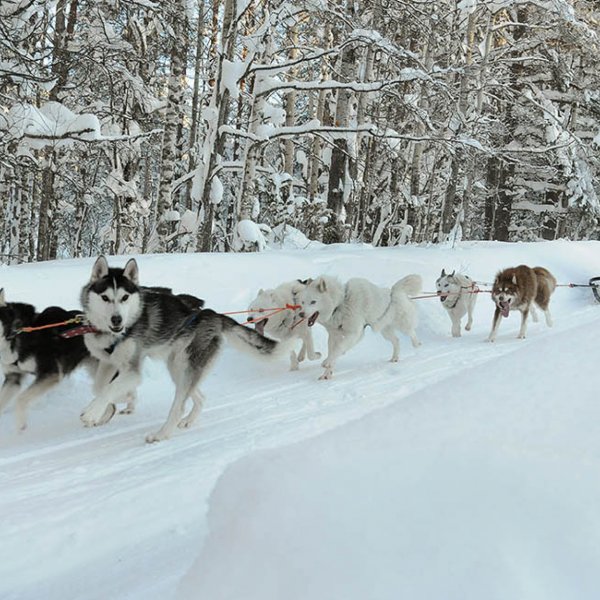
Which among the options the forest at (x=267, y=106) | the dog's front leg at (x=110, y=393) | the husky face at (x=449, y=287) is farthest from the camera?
the husky face at (x=449, y=287)

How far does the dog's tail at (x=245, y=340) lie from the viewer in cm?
432

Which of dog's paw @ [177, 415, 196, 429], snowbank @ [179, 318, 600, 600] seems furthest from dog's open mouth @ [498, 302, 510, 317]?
dog's paw @ [177, 415, 196, 429]

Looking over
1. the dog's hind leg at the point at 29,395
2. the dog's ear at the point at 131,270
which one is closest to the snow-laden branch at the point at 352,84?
the dog's ear at the point at 131,270

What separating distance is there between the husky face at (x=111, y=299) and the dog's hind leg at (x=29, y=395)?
0.62 meters

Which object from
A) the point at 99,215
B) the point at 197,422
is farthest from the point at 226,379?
the point at 99,215

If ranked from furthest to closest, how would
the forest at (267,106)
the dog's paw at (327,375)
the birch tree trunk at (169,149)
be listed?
the birch tree trunk at (169,149) < the forest at (267,106) < the dog's paw at (327,375)

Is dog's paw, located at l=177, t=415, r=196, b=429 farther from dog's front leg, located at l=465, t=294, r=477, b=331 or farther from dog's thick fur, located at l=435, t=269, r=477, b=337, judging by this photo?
dog's front leg, located at l=465, t=294, r=477, b=331

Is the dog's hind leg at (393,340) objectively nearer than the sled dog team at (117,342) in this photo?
No

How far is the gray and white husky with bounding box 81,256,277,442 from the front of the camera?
3.79m

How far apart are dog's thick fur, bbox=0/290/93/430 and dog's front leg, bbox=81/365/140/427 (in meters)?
A: 0.54

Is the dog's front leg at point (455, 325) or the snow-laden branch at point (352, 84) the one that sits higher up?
the snow-laden branch at point (352, 84)

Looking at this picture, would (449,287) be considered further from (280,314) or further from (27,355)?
(27,355)

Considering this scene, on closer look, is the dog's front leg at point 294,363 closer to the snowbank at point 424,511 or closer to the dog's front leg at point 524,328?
the snowbank at point 424,511

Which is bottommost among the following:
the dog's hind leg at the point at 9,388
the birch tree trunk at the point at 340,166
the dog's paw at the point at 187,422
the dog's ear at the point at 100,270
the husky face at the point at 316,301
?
the dog's paw at the point at 187,422
